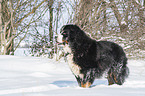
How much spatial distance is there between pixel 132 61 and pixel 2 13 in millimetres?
7901

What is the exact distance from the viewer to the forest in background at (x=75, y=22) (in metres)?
8.55

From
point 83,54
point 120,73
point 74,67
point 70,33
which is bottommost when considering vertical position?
point 120,73

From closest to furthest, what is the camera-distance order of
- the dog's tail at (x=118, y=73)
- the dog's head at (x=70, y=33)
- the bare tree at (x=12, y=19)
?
1. the dog's head at (x=70, y=33)
2. the dog's tail at (x=118, y=73)
3. the bare tree at (x=12, y=19)

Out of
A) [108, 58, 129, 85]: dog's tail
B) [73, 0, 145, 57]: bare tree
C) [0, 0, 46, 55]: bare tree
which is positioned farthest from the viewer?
[0, 0, 46, 55]: bare tree

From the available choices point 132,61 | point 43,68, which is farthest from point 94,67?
point 132,61

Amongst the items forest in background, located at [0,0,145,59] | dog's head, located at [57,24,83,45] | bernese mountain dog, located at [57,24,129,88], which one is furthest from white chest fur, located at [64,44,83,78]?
forest in background, located at [0,0,145,59]

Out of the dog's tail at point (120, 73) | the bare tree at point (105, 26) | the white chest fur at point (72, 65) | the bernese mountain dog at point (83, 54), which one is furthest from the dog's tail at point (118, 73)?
the bare tree at point (105, 26)

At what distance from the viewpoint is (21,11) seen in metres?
11.4

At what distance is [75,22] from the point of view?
8.24 m

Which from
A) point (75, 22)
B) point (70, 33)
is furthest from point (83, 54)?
point (75, 22)

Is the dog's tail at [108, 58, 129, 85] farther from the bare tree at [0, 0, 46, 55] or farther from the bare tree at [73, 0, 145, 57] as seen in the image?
the bare tree at [0, 0, 46, 55]

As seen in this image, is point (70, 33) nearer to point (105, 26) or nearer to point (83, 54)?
point (83, 54)

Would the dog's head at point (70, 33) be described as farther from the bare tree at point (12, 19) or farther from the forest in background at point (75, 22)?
the bare tree at point (12, 19)

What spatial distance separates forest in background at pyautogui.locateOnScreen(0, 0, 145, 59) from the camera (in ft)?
28.0
